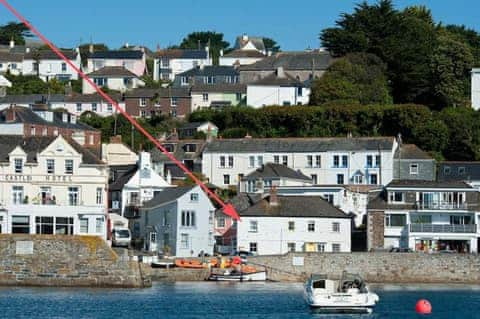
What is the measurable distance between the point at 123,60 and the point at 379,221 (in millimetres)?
59786

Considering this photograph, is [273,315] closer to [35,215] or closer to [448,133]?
[35,215]

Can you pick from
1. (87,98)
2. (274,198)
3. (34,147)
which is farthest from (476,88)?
(34,147)

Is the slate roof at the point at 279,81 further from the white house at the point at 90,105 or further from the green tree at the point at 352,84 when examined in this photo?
the white house at the point at 90,105

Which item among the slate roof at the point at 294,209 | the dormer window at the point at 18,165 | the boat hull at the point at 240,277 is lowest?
the boat hull at the point at 240,277

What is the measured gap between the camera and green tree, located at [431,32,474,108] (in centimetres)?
10319

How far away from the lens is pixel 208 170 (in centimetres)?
9594

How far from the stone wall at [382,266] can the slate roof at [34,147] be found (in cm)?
1008

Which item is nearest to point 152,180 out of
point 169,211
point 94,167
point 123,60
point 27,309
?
point 169,211

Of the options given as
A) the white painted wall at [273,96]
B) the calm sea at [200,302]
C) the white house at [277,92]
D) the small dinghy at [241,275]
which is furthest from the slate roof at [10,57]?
the calm sea at [200,302]

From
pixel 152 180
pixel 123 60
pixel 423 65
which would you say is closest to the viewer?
pixel 152 180

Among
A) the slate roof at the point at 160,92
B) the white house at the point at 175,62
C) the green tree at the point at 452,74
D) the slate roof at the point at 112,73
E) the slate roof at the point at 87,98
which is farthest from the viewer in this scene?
the white house at the point at 175,62

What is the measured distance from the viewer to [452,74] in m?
104

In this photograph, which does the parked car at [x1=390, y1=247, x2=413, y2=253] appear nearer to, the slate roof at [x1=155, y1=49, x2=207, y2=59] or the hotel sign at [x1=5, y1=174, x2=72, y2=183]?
the hotel sign at [x1=5, y1=174, x2=72, y2=183]

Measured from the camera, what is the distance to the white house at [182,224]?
78875 mm
